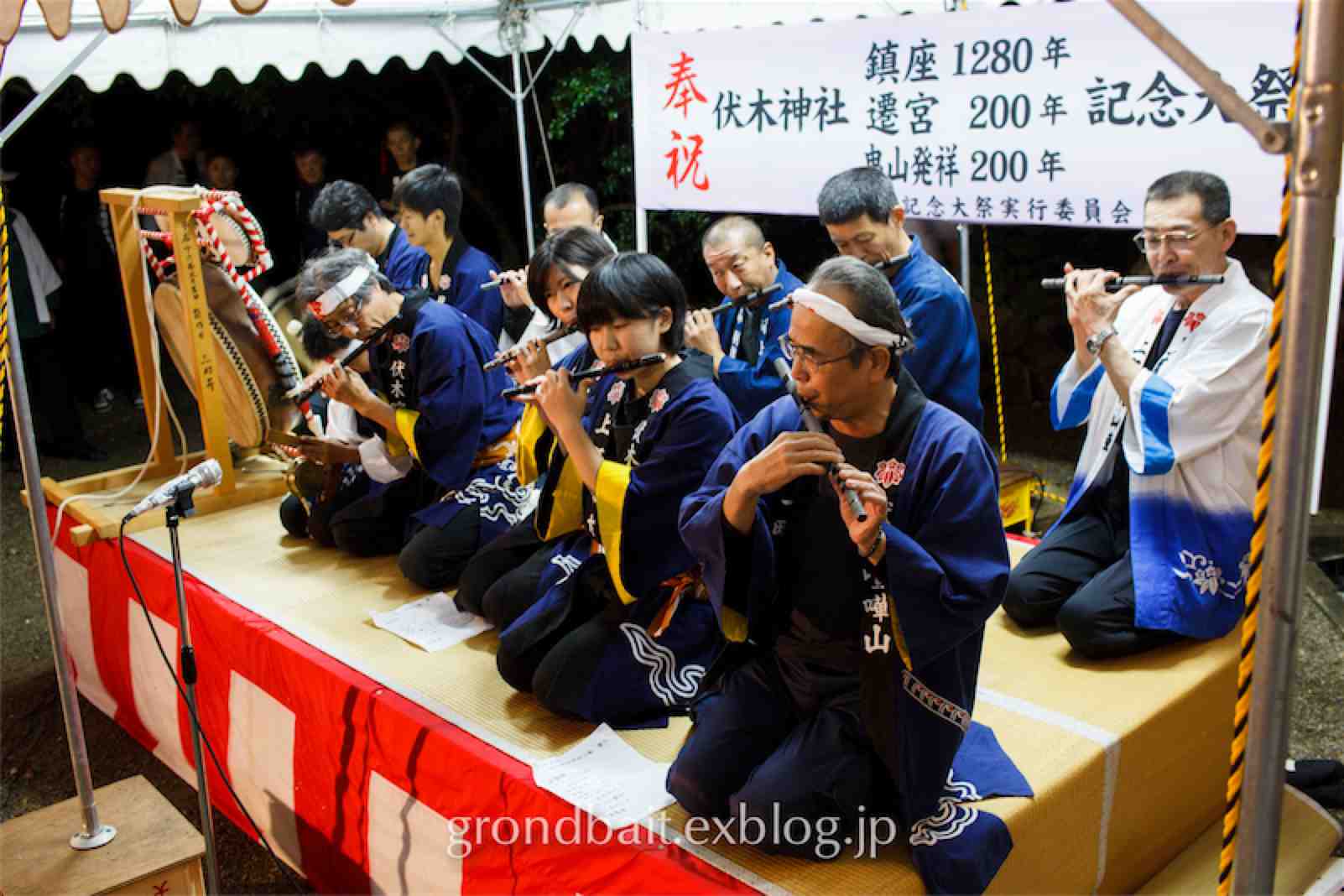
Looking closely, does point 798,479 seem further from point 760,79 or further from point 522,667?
point 760,79

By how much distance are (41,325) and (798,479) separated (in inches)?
280

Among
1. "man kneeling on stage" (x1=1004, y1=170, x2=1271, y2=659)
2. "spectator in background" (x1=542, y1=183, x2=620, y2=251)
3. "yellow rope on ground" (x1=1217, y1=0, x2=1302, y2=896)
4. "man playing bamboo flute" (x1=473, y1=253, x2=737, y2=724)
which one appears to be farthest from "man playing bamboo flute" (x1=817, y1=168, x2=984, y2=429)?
"yellow rope on ground" (x1=1217, y1=0, x2=1302, y2=896)

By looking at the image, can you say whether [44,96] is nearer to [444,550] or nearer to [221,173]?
[444,550]

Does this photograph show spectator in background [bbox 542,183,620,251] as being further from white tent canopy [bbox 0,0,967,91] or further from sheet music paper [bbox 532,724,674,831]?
sheet music paper [bbox 532,724,674,831]

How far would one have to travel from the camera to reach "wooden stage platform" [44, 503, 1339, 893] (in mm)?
2822

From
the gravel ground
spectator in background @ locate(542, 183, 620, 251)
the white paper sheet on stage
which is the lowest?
the gravel ground

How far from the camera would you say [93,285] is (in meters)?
9.40

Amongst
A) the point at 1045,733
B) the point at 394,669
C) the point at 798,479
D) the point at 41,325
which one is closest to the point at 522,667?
the point at 394,669

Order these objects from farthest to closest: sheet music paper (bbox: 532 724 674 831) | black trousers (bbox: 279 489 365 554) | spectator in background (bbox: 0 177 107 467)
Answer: spectator in background (bbox: 0 177 107 467), black trousers (bbox: 279 489 365 554), sheet music paper (bbox: 532 724 674 831)

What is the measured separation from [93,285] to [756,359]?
694 centimetres

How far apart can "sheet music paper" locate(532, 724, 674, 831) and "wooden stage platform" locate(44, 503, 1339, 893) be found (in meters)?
0.04

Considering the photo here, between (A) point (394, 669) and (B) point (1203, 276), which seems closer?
(B) point (1203, 276)

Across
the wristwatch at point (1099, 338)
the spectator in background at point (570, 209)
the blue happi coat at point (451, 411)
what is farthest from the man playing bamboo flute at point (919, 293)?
the blue happi coat at point (451, 411)

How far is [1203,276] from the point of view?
3469 millimetres
